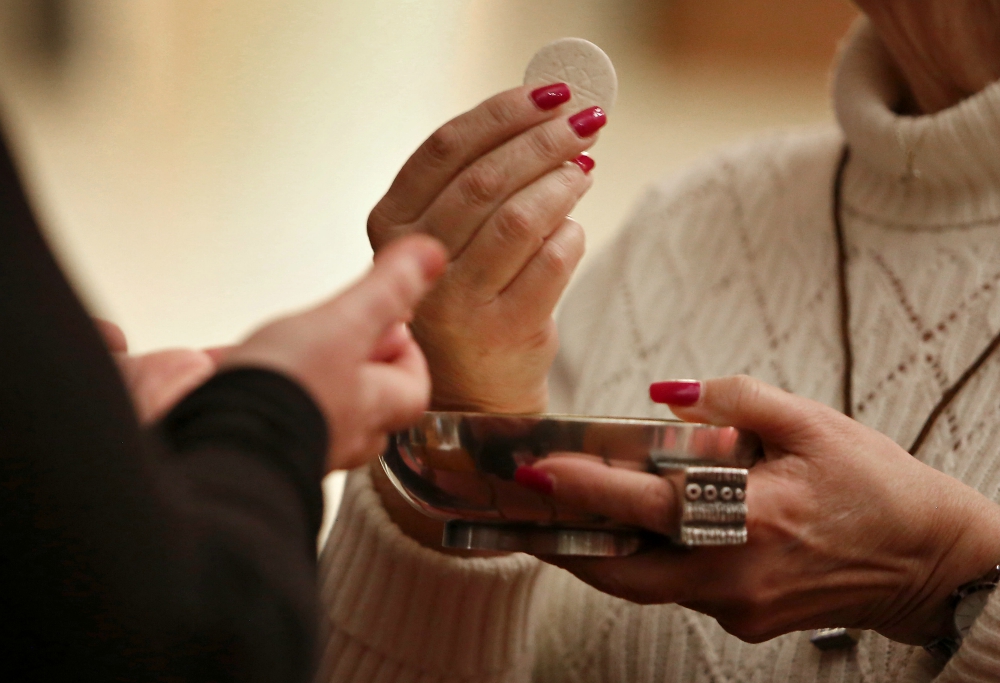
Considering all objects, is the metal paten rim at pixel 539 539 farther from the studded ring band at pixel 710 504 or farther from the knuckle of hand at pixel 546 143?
the knuckle of hand at pixel 546 143

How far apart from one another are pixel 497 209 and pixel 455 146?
1.8 inches

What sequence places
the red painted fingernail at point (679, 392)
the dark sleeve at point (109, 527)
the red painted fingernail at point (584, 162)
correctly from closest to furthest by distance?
1. the dark sleeve at point (109, 527)
2. the red painted fingernail at point (679, 392)
3. the red painted fingernail at point (584, 162)

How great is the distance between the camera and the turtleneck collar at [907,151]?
2.37 feet

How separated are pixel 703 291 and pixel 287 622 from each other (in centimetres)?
68

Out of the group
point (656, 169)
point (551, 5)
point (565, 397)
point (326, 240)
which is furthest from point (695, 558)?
point (656, 169)

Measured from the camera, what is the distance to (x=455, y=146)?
54 centimetres

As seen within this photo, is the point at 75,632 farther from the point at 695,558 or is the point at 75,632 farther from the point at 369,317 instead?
the point at 695,558

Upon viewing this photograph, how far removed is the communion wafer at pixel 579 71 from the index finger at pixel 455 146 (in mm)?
60

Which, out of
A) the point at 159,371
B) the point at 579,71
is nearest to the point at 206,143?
the point at 579,71

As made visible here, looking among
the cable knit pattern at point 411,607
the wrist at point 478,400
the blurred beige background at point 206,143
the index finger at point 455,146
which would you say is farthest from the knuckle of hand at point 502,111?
the blurred beige background at point 206,143

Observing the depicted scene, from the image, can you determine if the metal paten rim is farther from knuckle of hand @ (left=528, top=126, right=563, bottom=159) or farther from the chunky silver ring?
knuckle of hand @ (left=528, top=126, right=563, bottom=159)

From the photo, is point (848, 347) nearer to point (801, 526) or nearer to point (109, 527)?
point (801, 526)

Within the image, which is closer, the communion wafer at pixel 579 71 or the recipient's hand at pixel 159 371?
the recipient's hand at pixel 159 371

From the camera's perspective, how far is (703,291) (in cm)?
86
